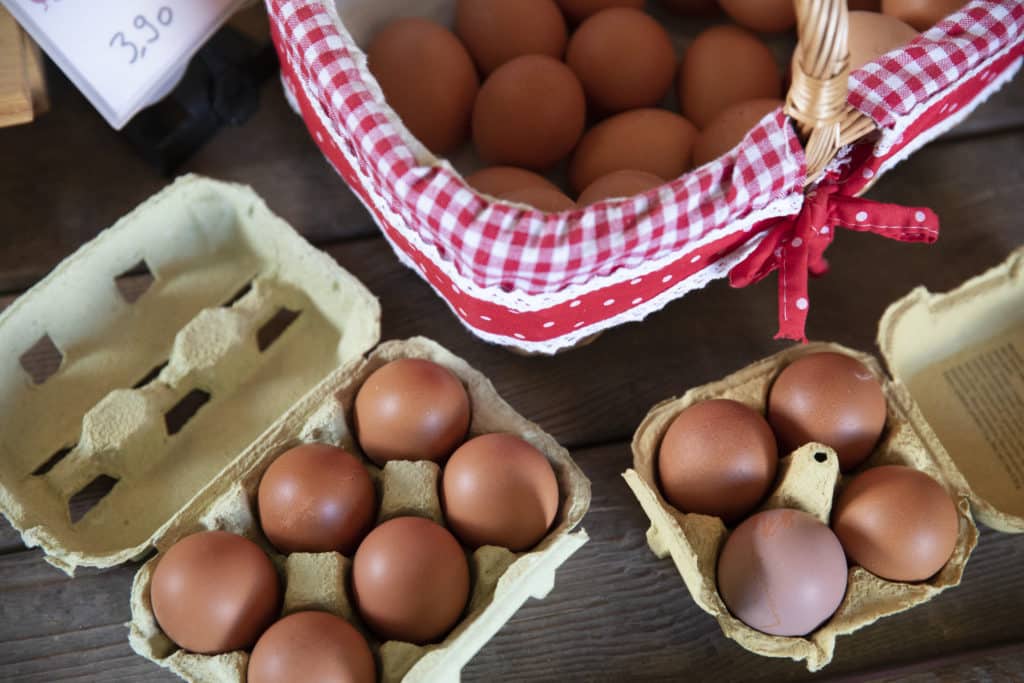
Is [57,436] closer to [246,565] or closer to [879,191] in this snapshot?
[246,565]

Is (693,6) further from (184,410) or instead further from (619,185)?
(184,410)

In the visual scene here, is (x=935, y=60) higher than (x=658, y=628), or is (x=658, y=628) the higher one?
(x=935, y=60)

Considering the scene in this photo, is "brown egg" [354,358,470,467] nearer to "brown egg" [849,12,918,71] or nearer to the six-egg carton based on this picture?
the six-egg carton

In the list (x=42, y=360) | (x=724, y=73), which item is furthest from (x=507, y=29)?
(x=42, y=360)

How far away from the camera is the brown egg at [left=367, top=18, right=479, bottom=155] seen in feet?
2.67

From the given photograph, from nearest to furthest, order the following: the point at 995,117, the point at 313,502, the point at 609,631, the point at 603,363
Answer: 1. the point at 313,502
2. the point at 609,631
3. the point at 603,363
4. the point at 995,117

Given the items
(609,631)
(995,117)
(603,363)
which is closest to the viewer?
(609,631)

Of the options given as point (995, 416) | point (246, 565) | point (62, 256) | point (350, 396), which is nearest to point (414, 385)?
point (350, 396)

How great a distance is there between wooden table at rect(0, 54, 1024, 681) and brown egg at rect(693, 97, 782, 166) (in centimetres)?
15

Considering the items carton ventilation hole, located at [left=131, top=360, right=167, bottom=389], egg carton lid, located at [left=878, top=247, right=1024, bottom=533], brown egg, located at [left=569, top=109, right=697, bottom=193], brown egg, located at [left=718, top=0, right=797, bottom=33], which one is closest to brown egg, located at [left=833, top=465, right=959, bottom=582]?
egg carton lid, located at [left=878, top=247, right=1024, bottom=533]

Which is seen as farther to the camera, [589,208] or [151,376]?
[151,376]

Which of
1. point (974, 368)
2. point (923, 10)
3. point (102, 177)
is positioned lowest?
point (974, 368)

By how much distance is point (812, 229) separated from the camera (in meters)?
0.68

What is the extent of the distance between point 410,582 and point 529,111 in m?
0.43
